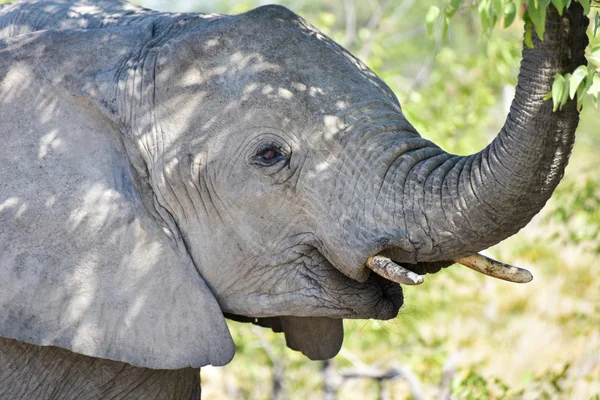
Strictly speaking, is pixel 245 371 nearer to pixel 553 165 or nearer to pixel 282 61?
pixel 282 61

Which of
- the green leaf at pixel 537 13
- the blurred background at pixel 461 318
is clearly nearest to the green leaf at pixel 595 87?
the green leaf at pixel 537 13

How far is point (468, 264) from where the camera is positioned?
292 centimetres

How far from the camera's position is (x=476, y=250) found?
2756mm

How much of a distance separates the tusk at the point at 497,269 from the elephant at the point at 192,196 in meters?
0.02

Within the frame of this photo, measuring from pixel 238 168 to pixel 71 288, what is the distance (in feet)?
2.04

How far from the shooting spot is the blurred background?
512cm

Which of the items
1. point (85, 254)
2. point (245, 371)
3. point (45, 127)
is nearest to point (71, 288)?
point (85, 254)

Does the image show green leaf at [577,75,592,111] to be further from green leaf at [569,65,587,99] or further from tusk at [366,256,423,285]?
tusk at [366,256,423,285]

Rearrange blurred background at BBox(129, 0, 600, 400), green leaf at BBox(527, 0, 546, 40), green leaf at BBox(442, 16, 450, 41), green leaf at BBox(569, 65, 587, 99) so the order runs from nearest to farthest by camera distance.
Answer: green leaf at BBox(527, 0, 546, 40) → green leaf at BBox(569, 65, 587, 99) → green leaf at BBox(442, 16, 450, 41) → blurred background at BBox(129, 0, 600, 400)

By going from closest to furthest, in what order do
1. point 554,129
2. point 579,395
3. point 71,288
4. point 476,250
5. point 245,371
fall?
point 554,129 → point 476,250 → point 71,288 → point 579,395 → point 245,371

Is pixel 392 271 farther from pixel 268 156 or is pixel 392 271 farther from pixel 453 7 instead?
pixel 453 7

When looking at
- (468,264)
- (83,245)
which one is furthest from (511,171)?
(83,245)

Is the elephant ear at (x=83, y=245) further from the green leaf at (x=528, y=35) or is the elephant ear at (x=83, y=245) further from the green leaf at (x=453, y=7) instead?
the green leaf at (x=528, y=35)

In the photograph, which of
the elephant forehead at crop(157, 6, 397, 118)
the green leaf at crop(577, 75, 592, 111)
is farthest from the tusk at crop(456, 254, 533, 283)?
the green leaf at crop(577, 75, 592, 111)
